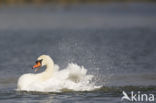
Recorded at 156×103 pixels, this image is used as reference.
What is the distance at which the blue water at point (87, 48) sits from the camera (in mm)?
11264

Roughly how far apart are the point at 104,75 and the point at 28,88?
318 cm

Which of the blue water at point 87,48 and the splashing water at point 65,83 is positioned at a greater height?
the blue water at point 87,48

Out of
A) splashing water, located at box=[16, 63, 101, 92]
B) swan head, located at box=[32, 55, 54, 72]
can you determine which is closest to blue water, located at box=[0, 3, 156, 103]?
splashing water, located at box=[16, 63, 101, 92]

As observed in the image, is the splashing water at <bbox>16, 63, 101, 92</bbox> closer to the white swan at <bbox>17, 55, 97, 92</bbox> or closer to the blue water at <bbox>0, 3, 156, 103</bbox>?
the white swan at <bbox>17, 55, 97, 92</bbox>

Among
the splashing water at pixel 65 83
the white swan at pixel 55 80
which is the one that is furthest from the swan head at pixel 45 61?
the splashing water at pixel 65 83

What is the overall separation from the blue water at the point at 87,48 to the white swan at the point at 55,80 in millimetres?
230

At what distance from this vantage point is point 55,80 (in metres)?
11.3

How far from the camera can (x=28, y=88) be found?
37.0 ft

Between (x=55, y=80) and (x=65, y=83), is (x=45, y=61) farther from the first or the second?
(x=65, y=83)

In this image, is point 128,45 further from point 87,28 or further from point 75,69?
point 75,69

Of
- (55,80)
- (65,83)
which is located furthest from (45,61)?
(65,83)

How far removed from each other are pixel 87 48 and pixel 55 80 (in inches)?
307

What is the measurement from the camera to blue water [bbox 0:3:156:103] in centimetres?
1126

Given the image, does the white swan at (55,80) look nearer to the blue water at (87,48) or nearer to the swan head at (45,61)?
the swan head at (45,61)
